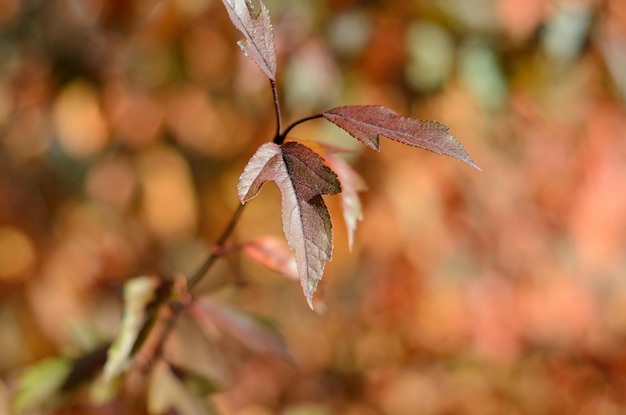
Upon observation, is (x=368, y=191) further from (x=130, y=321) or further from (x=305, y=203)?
(x=305, y=203)

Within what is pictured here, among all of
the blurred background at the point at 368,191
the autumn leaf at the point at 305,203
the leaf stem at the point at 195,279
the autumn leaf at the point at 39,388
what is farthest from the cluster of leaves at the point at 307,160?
the blurred background at the point at 368,191

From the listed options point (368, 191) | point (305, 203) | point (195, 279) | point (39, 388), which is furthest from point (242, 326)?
point (368, 191)

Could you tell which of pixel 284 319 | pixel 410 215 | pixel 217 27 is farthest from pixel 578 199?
pixel 217 27

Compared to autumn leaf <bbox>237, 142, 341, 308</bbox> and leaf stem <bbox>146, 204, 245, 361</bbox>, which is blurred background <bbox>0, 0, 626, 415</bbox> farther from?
autumn leaf <bbox>237, 142, 341, 308</bbox>

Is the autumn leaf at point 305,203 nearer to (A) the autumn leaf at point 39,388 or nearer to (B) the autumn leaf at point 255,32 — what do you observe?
(B) the autumn leaf at point 255,32

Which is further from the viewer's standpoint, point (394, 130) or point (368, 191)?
point (368, 191)

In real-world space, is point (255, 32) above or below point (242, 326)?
above

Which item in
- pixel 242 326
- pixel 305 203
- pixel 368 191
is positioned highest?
pixel 305 203
